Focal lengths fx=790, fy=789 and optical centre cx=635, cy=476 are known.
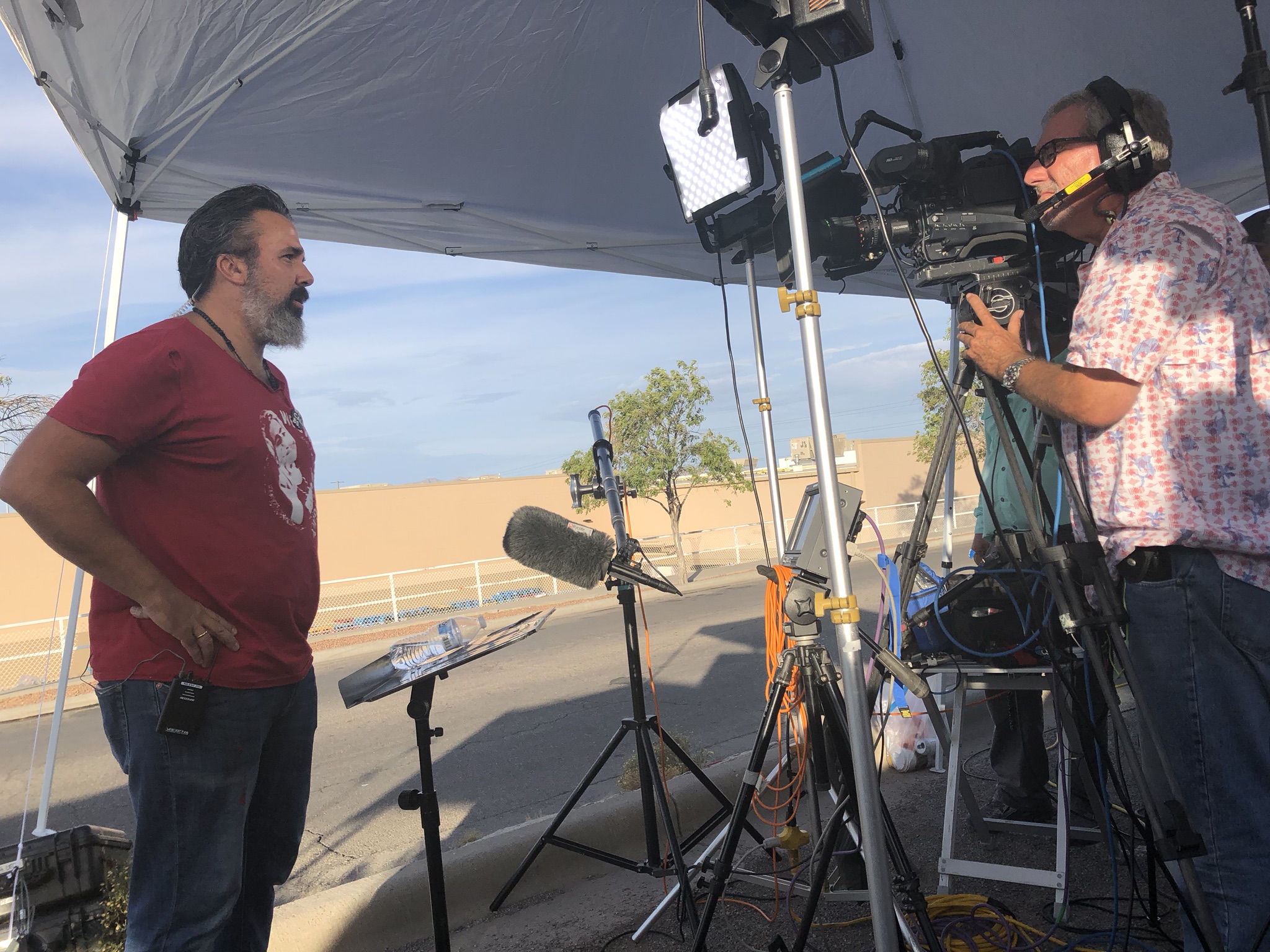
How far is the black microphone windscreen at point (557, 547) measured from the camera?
86.8 inches

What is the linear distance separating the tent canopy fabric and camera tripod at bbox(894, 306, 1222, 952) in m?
2.42

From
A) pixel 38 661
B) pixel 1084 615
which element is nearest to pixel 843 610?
pixel 1084 615

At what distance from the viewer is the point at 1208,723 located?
1.59 metres

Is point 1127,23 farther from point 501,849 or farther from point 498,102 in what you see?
point 501,849

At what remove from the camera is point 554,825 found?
2746mm

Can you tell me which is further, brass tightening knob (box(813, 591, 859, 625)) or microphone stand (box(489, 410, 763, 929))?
microphone stand (box(489, 410, 763, 929))

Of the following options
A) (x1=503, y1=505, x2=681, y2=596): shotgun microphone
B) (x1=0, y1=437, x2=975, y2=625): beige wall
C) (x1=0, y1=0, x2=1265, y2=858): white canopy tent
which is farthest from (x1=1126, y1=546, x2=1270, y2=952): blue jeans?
(x1=0, y1=437, x2=975, y2=625): beige wall

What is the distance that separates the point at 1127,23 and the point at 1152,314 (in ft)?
9.44

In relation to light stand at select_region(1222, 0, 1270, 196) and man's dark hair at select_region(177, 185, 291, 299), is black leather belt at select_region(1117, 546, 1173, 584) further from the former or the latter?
man's dark hair at select_region(177, 185, 291, 299)

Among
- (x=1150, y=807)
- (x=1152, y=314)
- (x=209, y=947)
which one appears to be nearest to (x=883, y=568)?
(x=1150, y=807)

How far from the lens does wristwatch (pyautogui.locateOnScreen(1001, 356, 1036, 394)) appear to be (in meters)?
1.83

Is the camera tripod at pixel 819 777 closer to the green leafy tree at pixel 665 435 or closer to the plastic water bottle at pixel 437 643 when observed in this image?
the plastic water bottle at pixel 437 643

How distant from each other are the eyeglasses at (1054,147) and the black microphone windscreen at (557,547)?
150 cm

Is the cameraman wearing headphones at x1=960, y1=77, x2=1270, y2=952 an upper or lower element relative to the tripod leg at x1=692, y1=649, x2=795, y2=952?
upper
